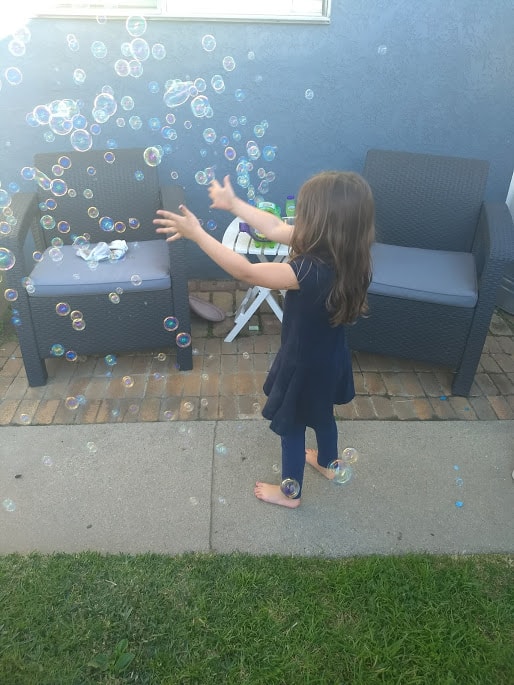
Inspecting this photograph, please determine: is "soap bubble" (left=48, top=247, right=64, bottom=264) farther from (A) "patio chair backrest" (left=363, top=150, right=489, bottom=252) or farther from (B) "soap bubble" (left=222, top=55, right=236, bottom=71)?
(A) "patio chair backrest" (left=363, top=150, right=489, bottom=252)

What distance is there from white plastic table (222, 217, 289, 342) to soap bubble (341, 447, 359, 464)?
129 cm

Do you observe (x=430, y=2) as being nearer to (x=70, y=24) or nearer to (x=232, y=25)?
(x=232, y=25)

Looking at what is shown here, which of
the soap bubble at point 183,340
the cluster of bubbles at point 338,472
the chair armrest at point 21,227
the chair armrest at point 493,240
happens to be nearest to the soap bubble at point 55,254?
the chair armrest at point 21,227

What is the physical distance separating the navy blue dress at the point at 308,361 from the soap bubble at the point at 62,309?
159 centimetres

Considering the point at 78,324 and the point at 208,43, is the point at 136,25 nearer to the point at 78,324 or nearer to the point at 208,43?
the point at 208,43

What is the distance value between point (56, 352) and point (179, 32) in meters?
2.54

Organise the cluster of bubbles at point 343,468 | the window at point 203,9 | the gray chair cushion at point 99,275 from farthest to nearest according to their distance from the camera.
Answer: the window at point 203,9 < the gray chair cushion at point 99,275 < the cluster of bubbles at point 343,468

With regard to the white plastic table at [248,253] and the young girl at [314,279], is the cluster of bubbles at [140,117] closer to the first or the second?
the white plastic table at [248,253]

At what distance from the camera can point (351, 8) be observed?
387cm

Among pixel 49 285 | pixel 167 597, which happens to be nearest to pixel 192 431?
pixel 167 597

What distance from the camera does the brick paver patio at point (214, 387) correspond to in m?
3.27

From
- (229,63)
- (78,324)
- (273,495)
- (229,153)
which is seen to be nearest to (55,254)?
(78,324)

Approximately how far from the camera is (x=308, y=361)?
2139mm

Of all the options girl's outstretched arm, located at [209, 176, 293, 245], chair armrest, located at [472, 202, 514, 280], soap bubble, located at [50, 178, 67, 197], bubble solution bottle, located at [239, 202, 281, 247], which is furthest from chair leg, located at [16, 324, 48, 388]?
chair armrest, located at [472, 202, 514, 280]
